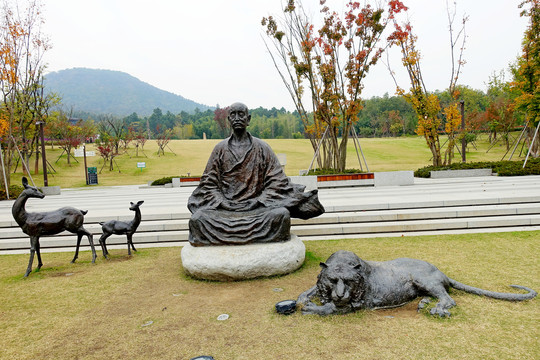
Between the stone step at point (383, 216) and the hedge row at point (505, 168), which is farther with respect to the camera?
the hedge row at point (505, 168)

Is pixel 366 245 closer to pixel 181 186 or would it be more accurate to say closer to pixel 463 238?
pixel 463 238

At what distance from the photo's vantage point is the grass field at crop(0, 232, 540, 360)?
2.93 meters

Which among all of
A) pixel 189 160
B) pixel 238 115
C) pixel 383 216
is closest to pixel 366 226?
pixel 383 216

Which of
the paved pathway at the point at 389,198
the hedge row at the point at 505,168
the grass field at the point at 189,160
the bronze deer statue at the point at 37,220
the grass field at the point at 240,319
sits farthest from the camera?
the grass field at the point at 189,160

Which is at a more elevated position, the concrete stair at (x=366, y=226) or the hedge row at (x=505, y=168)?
the hedge row at (x=505, y=168)

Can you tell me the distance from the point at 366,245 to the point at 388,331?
9.86ft

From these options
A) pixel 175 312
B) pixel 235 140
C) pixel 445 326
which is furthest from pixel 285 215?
pixel 445 326

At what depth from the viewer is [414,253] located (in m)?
5.46

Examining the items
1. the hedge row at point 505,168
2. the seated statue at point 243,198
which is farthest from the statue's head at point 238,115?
the hedge row at point 505,168

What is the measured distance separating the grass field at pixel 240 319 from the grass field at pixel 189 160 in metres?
23.6

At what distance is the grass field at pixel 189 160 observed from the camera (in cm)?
2883

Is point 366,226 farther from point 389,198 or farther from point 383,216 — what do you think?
point 389,198

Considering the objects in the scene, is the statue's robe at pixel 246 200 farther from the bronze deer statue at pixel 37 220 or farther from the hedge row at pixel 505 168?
the hedge row at pixel 505 168

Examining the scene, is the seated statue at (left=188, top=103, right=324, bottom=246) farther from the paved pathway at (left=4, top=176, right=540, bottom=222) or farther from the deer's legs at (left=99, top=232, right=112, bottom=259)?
the paved pathway at (left=4, top=176, right=540, bottom=222)
